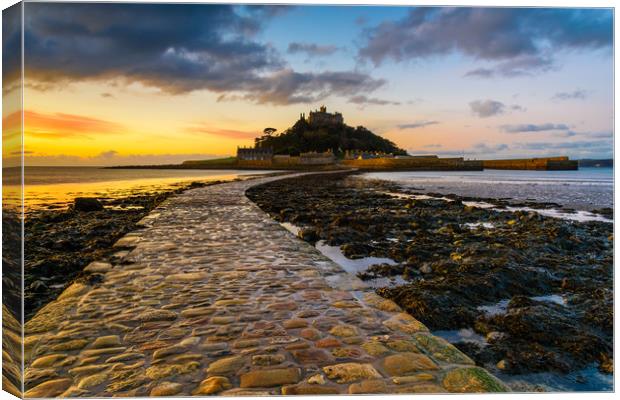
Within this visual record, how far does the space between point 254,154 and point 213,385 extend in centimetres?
14897

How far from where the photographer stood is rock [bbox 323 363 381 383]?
3260 mm

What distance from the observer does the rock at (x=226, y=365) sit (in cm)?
335

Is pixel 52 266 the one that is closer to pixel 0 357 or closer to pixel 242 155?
pixel 0 357

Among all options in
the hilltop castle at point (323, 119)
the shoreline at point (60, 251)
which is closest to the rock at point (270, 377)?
the shoreline at point (60, 251)

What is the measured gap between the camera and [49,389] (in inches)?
126

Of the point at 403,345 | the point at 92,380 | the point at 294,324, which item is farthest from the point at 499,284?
the point at 92,380

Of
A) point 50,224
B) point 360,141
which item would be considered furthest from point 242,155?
point 50,224

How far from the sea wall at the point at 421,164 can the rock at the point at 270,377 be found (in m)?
110

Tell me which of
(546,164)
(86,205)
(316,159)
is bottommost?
(86,205)

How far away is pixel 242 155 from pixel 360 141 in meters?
46.4

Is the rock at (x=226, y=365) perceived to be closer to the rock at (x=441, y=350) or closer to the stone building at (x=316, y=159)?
the rock at (x=441, y=350)

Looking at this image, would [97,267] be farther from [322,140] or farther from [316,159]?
[322,140]

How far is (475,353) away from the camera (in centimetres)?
415

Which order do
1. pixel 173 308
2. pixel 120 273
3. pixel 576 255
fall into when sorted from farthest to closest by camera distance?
pixel 576 255
pixel 120 273
pixel 173 308
